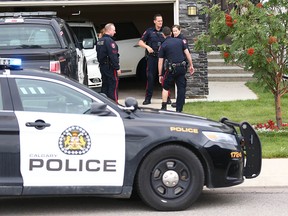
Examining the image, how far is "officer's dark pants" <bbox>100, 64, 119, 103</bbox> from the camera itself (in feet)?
47.2

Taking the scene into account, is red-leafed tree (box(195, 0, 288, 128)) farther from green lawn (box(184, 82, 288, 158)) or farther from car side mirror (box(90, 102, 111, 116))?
car side mirror (box(90, 102, 111, 116))

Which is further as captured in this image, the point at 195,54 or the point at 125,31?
the point at 125,31

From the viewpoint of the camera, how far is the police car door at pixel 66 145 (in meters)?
7.35

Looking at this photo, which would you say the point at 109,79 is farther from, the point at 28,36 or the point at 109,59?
the point at 28,36

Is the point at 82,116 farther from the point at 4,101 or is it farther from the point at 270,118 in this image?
the point at 270,118

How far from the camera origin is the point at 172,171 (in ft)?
25.1

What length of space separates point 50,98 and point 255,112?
7400mm

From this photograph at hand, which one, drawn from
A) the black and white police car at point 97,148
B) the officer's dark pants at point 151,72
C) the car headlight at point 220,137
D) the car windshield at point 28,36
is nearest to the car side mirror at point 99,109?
the black and white police car at point 97,148

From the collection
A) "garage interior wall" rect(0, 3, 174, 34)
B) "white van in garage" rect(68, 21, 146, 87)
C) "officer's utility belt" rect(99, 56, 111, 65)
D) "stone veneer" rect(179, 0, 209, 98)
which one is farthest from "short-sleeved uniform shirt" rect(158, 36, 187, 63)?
"garage interior wall" rect(0, 3, 174, 34)

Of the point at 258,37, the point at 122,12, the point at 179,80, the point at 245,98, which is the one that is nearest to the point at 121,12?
the point at 122,12

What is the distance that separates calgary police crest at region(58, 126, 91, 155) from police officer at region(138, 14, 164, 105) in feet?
27.2

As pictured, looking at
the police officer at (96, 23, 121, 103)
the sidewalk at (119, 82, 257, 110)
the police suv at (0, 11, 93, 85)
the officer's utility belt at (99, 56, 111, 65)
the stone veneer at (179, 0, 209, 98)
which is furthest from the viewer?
the stone veneer at (179, 0, 209, 98)

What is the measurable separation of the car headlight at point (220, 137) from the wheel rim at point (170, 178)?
41 cm

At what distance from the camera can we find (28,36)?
A: 1243 centimetres
